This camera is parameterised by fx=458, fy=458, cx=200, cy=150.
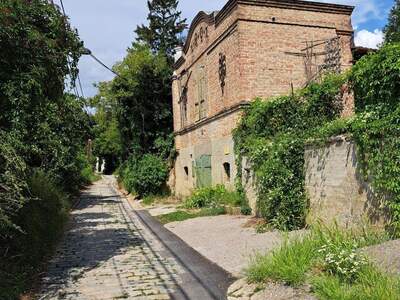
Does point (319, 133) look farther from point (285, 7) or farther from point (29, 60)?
point (285, 7)

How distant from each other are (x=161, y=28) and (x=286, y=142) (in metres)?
41.3

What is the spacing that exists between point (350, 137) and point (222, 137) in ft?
33.0

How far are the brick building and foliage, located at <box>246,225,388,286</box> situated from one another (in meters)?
10.6

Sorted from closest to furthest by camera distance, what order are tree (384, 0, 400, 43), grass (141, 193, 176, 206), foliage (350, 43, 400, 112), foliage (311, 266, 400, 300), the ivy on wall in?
foliage (311, 266, 400, 300) → the ivy on wall → foliage (350, 43, 400, 112) → grass (141, 193, 176, 206) → tree (384, 0, 400, 43)

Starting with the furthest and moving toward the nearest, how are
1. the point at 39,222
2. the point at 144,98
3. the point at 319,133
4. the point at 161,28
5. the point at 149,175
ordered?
1. the point at 161,28
2. the point at 144,98
3. the point at 149,175
4. the point at 39,222
5. the point at 319,133

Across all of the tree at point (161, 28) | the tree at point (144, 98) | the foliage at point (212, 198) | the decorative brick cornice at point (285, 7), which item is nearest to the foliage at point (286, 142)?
the foliage at point (212, 198)

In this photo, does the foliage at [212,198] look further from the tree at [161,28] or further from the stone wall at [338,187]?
the tree at [161,28]

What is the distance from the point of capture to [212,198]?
61.7 feet

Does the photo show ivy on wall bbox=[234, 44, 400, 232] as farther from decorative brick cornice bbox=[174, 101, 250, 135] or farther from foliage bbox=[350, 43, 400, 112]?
decorative brick cornice bbox=[174, 101, 250, 135]

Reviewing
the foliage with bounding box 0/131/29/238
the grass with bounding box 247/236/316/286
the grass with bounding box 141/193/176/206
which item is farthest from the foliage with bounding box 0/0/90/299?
the grass with bounding box 141/193/176/206

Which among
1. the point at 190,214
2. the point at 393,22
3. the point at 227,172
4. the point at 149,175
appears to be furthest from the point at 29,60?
the point at 393,22

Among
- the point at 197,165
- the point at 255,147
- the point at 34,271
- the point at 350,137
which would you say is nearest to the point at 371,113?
the point at 350,137

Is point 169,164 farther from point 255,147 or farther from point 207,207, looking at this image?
point 255,147

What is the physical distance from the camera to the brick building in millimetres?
17625
